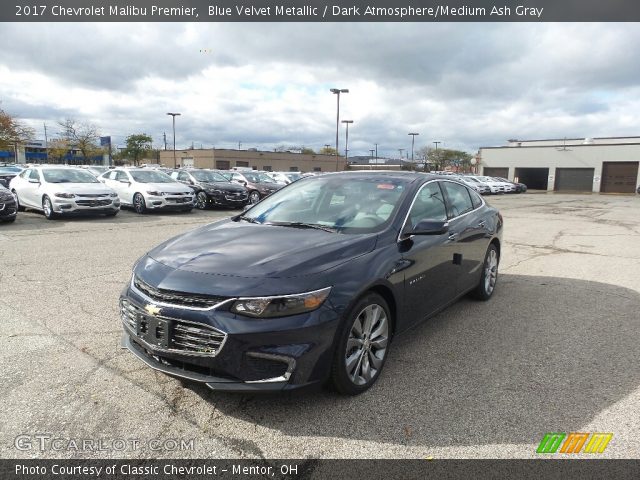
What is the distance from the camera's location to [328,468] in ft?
8.18

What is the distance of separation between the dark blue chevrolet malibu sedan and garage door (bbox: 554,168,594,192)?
5748 centimetres

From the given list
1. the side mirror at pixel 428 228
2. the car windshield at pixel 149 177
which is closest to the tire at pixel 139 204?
the car windshield at pixel 149 177

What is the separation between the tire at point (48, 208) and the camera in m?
12.9

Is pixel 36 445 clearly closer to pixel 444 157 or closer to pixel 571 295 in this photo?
pixel 571 295

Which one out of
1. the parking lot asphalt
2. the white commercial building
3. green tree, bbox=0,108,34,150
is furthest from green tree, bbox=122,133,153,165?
the parking lot asphalt

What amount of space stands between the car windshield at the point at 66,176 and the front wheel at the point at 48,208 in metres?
0.67

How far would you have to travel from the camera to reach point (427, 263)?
3984 millimetres

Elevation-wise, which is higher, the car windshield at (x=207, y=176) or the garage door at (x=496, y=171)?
the garage door at (x=496, y=171)

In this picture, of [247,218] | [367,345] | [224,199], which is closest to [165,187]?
[224,199]

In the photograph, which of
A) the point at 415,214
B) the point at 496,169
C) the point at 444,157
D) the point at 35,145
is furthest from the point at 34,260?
the point at 35,145

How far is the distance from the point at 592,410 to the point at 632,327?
2207mm

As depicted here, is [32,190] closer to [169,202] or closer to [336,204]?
[169,202]

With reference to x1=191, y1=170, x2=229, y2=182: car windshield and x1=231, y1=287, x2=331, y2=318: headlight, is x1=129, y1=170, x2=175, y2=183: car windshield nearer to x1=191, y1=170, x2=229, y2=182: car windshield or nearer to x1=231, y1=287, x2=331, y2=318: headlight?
x1=191, y1=170, x2=229, y2=182: car windshield

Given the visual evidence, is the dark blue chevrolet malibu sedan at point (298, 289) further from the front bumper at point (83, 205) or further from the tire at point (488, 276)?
the front bumper at point (83, 205)
